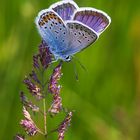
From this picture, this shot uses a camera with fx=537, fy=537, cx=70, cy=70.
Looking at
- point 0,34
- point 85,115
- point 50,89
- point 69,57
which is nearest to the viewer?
point 50,89

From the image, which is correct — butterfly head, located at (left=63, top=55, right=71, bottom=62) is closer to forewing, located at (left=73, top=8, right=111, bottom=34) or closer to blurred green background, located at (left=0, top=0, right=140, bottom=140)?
forewing, located at (left=73, top=8, right=111, bottom=34)

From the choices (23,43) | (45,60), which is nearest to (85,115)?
(23,43)

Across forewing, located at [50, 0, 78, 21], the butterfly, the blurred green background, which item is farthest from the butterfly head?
the blurred green background

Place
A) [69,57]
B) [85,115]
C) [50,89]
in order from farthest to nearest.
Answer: [85,115]
[69,57]
[50,89]

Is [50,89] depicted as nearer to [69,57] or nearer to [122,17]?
[69,57]

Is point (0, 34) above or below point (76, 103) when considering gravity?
above

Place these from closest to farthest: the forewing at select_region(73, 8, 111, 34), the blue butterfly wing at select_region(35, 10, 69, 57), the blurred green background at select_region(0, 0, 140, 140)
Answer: the forewing at select_region(73, 8, 111, 34)
the blue butterfly wing at select_region(35, 10, 69, 57)
the blurred green background at select_region(0, 0, 140, 140)
